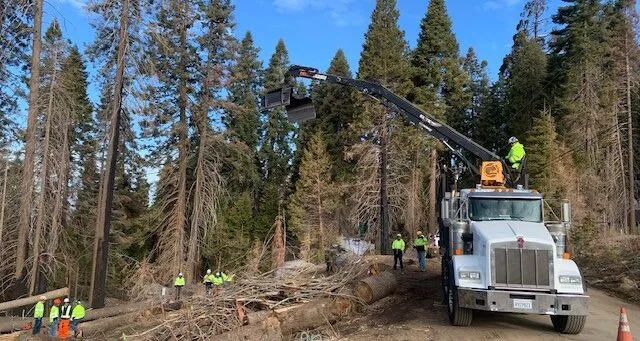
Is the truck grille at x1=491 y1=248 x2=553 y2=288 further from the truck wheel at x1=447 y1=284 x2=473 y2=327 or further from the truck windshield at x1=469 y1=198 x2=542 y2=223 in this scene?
the truck windshield at x1=469 y1=198 x2=542 y2=223

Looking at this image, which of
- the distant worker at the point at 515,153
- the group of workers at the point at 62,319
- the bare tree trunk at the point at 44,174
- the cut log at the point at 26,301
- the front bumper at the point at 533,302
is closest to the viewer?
the front bumper at the point at 533,302

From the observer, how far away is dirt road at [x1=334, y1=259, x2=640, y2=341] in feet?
34.1

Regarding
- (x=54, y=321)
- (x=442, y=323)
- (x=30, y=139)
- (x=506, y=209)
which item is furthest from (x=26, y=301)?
(x=506, y=209)

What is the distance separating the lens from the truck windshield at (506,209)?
1163cm

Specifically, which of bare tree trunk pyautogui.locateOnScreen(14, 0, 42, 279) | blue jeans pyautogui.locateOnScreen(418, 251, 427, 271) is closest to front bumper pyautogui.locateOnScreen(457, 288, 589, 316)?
blue jeans pyautogui.locateOnScreen(418, 251, 427, 271)

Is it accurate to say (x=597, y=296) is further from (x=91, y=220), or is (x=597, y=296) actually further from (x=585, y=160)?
(x=91, y=220)

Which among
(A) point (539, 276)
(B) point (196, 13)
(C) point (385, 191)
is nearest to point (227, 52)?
(B) point (196, 13)

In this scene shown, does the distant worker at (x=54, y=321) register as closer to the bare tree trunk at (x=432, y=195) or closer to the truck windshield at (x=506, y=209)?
the truck windshield at (x=506, y=209)

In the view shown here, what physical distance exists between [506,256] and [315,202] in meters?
32.4

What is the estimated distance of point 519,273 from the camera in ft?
32.9

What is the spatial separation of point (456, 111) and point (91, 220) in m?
32.2

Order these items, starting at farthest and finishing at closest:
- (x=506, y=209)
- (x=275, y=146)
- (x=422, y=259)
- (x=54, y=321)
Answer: (x=275, y=146)
(x=422, y=259)
(x=54, y=321)
(x=506, y=209)

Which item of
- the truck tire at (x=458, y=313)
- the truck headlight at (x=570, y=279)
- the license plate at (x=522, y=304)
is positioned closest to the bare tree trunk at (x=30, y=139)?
the truck tire at (x=458, y=313)

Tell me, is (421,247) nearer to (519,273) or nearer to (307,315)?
(307,315)
